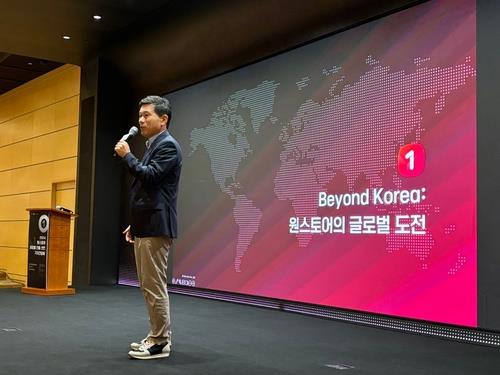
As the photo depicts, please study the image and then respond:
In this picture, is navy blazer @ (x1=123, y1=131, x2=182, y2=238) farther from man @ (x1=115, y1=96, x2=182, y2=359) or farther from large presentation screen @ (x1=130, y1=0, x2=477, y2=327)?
large presentation screen @ (x1=130, y1=0, x2=477, y2=327)

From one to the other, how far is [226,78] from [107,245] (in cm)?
305

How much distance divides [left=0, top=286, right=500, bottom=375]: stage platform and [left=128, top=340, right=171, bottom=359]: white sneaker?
0.05m

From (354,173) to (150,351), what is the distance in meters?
2.51

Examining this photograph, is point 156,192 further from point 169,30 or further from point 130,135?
point 169,30

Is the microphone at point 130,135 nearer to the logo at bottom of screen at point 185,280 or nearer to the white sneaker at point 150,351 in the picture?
the white sneaker at point 150,351

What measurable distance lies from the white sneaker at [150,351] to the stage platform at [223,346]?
0.15ft

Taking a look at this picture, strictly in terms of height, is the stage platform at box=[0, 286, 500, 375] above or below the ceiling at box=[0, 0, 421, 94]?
below

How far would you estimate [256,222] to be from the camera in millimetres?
6020

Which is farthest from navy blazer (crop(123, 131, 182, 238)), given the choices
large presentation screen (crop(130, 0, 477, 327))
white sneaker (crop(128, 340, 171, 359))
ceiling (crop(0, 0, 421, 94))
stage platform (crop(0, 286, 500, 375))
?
ceiling (crop(0, 0, 421, 94))

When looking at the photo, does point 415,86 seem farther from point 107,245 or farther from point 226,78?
point 107,245

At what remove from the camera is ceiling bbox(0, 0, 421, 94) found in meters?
5.40

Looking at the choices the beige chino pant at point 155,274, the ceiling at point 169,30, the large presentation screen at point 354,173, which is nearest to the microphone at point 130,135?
the beige chino pant at point 155,274

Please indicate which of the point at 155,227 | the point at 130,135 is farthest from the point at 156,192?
the point at 130,135

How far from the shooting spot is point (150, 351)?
10.2 ft
